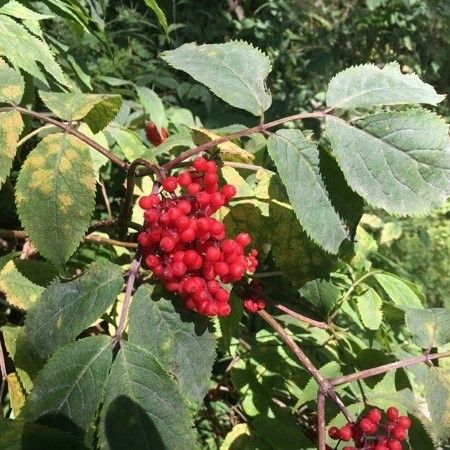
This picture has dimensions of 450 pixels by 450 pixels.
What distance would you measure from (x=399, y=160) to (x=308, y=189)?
0.54 feet

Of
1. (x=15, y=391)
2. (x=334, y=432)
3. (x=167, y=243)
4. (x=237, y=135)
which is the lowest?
(x=15, y=391)

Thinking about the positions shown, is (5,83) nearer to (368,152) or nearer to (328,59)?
(368,152)

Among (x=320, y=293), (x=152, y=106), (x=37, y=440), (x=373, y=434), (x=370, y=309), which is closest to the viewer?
(x=37, y=440)

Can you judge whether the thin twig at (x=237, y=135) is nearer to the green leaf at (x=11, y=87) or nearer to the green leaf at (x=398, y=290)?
the green leaf at (x=11, y=87)

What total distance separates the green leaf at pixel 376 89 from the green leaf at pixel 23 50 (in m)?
0.60

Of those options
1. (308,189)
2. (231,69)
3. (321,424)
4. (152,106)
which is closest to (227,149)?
(231,69)

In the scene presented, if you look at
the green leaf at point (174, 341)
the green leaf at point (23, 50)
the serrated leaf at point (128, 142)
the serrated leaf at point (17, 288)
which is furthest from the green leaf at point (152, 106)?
the green leaf at point (174, 341)

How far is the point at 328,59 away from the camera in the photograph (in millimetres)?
3920

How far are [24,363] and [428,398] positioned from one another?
31.2 inches

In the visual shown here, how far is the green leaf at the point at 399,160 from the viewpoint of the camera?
98 centimetres

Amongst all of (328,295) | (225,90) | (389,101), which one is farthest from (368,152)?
(328,295)

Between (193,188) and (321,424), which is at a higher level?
(193,188)

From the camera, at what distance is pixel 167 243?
3.03ft

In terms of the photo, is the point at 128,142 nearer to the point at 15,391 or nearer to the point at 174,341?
the point at 15,391
